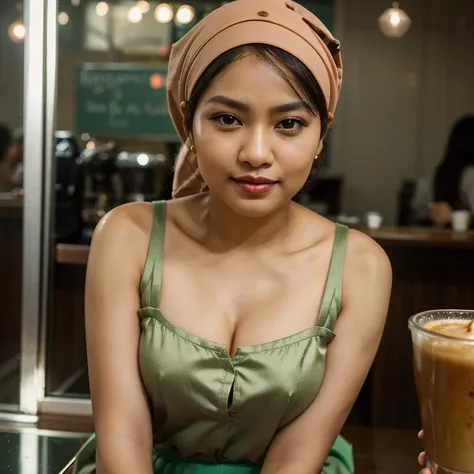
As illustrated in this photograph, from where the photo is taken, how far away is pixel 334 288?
135 centimetres

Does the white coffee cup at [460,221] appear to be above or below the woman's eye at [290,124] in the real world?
below

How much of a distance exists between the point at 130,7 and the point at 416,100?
2978 mm

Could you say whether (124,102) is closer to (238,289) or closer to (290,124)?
(238,289)

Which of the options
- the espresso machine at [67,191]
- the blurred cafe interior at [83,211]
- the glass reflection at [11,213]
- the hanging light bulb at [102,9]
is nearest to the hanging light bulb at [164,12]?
the blurred cafe interior at [83,211]

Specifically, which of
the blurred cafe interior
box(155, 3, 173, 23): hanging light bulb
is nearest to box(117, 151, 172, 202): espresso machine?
the blurred cafe interior

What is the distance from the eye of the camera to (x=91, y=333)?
1303mm

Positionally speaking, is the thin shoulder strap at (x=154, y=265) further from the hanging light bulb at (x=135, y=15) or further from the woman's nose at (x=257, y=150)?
the hanging light bulb at (x=135, y=15)

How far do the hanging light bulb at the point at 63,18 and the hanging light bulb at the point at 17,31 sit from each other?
5.2 inches

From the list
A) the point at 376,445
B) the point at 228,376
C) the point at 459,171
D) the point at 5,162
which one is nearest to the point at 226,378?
the point at 228,376

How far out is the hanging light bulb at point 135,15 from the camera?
6.02 m

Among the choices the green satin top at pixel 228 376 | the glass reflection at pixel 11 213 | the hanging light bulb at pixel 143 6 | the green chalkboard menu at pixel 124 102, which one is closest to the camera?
the green satin top at pixel 228 376

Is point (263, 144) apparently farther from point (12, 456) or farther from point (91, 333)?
point (12, 456)

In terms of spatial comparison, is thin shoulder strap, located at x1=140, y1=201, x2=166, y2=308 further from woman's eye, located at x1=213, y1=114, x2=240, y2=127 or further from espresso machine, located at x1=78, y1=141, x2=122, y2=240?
espresso machine, located at x1=78, y1=141, x2=122, y2=240

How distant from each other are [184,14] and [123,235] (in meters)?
2.70
